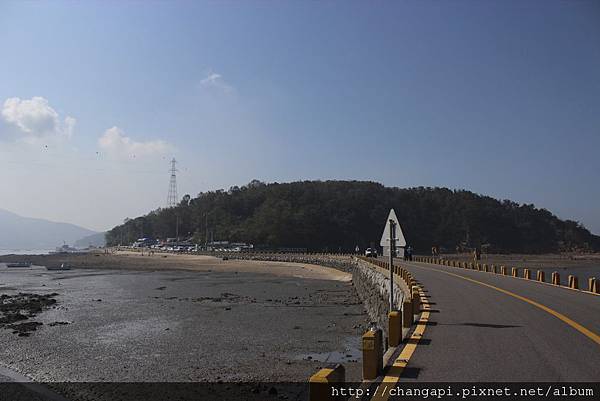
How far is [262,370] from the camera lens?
1526 centimetres

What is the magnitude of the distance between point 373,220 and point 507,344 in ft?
435

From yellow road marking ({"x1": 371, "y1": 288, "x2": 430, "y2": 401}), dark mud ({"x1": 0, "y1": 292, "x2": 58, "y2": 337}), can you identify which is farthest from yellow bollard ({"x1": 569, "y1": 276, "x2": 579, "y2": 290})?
dark mud ({"x1": 0, "y1": 292, "x2": 58, "y2": 337})

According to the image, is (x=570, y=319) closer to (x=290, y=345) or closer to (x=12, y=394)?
(x=290, y=345)

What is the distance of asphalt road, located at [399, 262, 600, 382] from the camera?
7.52 m

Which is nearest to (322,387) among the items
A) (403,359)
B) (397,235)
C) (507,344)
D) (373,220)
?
(403,359)

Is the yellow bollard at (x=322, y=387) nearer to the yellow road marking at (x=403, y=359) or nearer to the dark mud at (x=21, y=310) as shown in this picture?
the yellow road marking at (x=403, y=359)

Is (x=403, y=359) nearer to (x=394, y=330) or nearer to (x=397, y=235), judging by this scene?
(x=394, y=330)

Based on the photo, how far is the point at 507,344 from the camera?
31.0 ft

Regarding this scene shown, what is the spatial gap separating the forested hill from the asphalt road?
116 metres

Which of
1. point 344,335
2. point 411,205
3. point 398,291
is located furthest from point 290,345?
point 411,205

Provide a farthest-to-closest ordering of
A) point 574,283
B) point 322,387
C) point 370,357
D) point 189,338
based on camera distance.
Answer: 1. point 574,283
2. point 189,338
3. point 370,357
4. point 322,387

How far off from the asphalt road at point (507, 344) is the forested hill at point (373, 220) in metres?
116

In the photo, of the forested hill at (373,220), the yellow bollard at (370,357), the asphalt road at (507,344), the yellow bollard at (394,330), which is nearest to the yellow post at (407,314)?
the asphalt road at (507,344)

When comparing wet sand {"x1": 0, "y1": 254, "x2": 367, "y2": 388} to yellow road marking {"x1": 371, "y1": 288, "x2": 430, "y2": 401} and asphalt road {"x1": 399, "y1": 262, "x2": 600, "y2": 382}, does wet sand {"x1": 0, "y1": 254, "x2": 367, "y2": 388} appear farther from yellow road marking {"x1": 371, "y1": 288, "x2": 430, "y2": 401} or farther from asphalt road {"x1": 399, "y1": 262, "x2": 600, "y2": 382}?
asphalt road {"x1": 399, "y1": 262, "x2": 600, "y2": 382}
